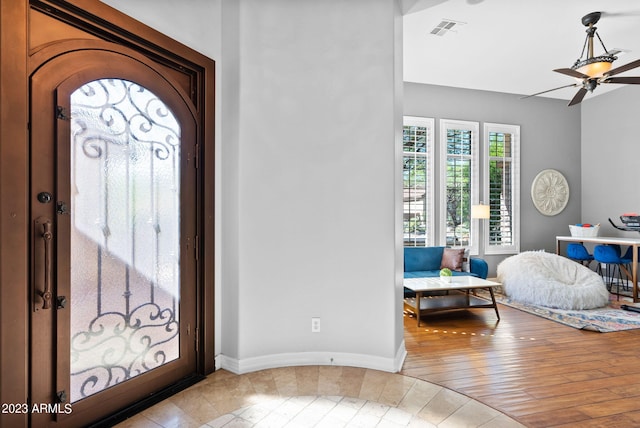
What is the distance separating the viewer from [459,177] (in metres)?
6.59

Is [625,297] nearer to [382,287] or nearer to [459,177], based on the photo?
[459,177]

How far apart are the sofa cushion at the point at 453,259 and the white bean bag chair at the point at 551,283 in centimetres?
71

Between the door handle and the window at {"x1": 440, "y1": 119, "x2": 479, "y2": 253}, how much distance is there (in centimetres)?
582

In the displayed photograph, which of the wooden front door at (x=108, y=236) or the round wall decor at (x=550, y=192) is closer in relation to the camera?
the wooden front door at (x=108, y=236)

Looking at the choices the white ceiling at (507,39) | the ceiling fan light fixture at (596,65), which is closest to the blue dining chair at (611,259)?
the white ceiling at (507,39)

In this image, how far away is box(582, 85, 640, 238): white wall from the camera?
247 inches

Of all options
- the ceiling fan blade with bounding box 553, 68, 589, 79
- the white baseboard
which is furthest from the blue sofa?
the ceiling fan blade with bounding box 553, 68, 589, 79

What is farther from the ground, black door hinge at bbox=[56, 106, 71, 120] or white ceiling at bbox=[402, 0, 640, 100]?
white ceiling at bbox=[402, 0, 640, 100]

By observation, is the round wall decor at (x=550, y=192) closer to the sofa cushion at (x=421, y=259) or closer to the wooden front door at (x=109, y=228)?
the sofa cushion at (x=421, y=259)

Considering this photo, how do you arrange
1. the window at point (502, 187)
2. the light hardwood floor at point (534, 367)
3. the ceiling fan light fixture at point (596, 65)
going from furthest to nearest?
1. the window at point (502, 187)
2. the ceiling fan light fixture at point (596, 65)
3. the light hardwood floor at point (534, 367)

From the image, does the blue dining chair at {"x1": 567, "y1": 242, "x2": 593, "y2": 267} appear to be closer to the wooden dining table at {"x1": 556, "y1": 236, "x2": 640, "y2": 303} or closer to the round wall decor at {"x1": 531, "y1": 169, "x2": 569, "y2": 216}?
the wooden dining table at {"x1": 556, "y1": 236, "x2": 640, "y2": 303}

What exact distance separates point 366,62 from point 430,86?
3968mm

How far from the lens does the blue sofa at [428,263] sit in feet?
18.1

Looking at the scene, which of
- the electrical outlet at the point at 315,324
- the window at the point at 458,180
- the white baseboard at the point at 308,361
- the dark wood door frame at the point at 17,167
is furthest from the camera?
the window at the point at 458,180
